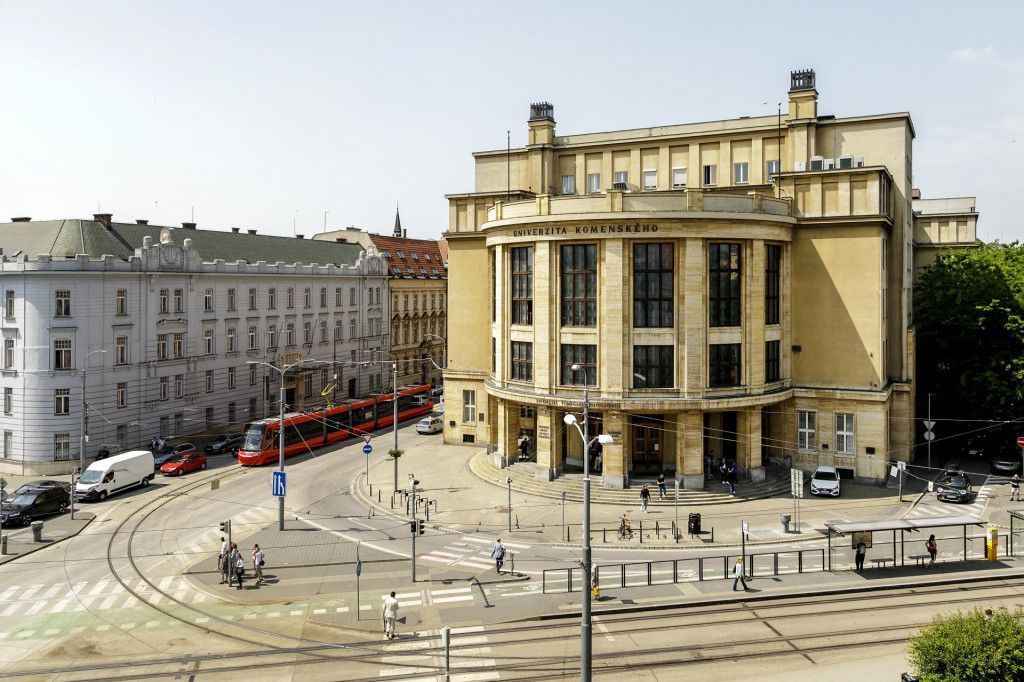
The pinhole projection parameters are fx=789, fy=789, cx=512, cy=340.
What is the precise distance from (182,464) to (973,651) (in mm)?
49272

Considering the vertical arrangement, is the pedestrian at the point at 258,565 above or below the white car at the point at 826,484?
below

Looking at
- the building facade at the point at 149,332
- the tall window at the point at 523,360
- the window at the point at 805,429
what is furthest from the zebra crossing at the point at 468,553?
the window at the point at 805,429

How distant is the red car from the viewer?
54.5 m

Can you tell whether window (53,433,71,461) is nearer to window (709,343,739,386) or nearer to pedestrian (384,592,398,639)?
pedestrian (384,592,398,639)

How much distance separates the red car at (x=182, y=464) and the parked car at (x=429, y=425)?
61.4 ft

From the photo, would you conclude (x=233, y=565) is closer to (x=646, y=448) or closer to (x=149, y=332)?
(x=646, y=448)

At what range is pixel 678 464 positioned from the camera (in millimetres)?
46062

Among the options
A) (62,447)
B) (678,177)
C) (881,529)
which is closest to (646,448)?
(881,529)

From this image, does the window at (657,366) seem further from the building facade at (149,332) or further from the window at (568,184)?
the building facade at (149,332)

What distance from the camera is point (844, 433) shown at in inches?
1967

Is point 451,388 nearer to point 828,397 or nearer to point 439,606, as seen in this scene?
point 828,397

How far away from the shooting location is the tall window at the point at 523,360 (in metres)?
49.8

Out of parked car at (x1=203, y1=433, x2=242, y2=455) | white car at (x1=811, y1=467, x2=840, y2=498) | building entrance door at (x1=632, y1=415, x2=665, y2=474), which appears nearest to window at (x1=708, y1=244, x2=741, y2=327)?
building entrance door at (x1=632, y1=415, x2=665, y2=474)

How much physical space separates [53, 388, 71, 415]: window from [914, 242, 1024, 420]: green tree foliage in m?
62.3
